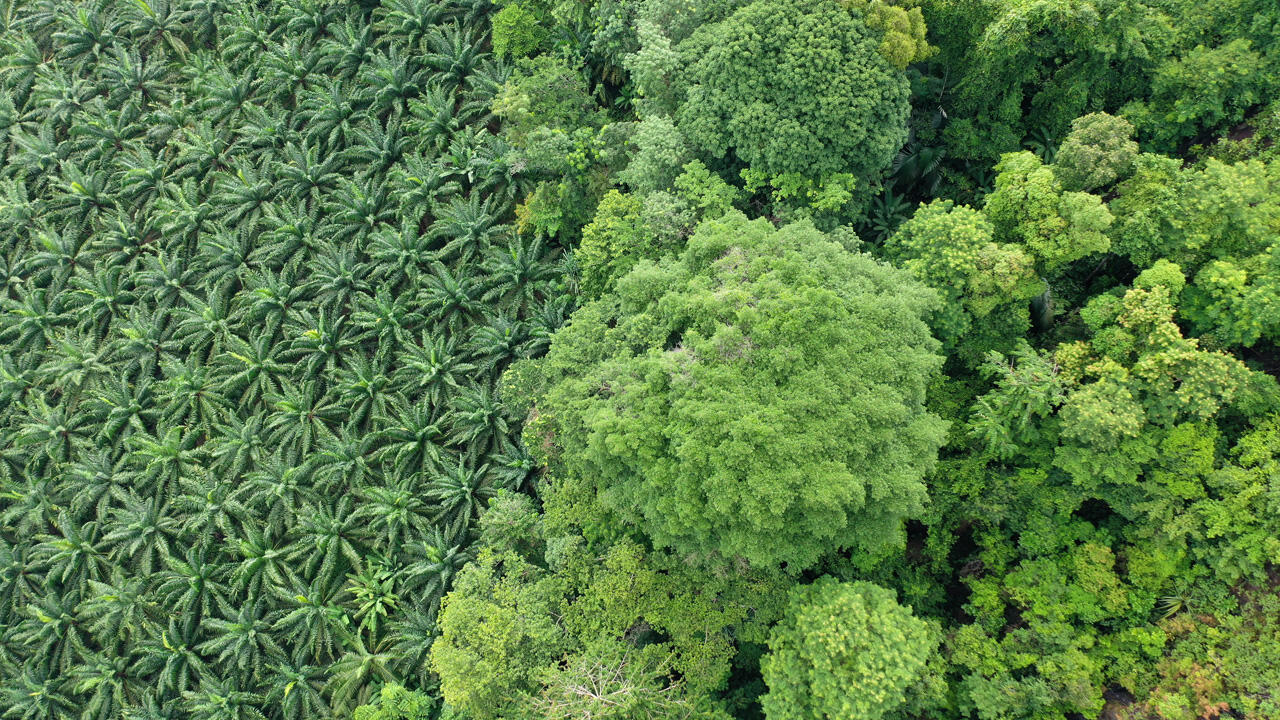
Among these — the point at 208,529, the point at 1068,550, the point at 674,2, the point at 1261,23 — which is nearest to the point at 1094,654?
the point at 1068,550

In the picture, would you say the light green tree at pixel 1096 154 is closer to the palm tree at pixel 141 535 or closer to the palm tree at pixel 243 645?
the palm tree at pixel 243 645

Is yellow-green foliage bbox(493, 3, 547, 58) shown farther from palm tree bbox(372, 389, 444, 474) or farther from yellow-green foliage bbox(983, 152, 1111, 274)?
yellow-green foliage bbox(983, 152, 1111, 274)

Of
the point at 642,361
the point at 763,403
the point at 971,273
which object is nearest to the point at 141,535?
the point at 642,361

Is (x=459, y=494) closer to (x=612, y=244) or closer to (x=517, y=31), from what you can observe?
(x=612, y=244)

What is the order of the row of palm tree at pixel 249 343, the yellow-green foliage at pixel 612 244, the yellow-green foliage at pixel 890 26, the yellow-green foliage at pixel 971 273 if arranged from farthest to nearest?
the row of palm tree at pixel 249 343 < the yellow-green foliage at pixel 612 244 < the yellow-green foliage at pixel 890 26 < the yellow-green foliage at pixel 971 273

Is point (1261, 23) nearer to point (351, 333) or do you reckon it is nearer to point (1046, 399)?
point (1046, 399)

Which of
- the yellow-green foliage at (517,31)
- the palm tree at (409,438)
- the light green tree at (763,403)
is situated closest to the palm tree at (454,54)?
the yellow-green foliage at (517,31)

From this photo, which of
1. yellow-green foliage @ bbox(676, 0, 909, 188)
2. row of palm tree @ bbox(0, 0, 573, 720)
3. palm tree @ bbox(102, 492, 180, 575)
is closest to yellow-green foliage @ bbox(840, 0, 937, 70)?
yellow-green foliage @ bbox(676, 0, 909, 188)
